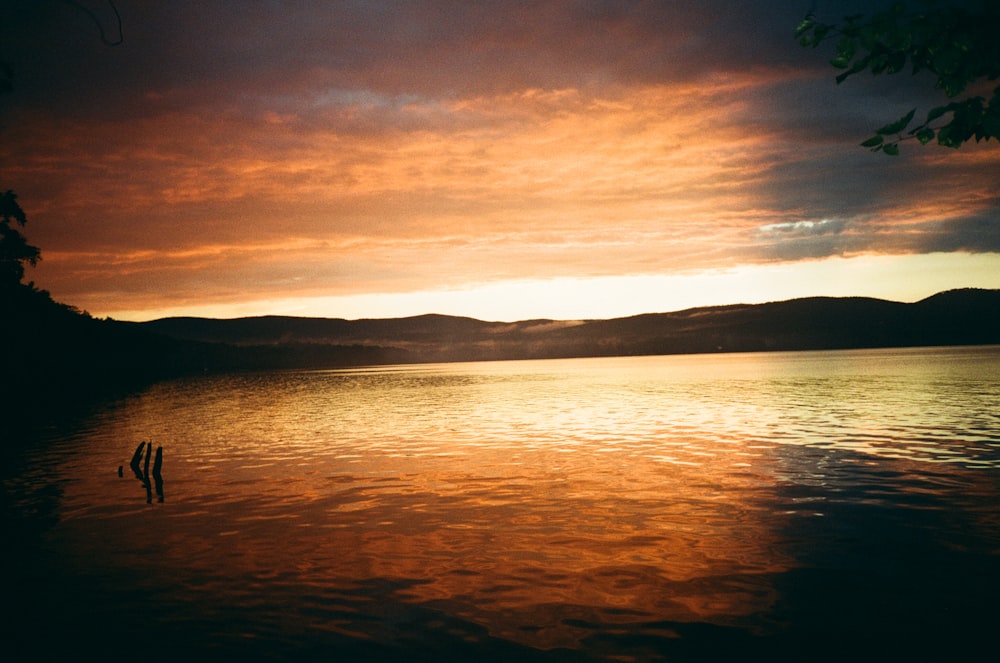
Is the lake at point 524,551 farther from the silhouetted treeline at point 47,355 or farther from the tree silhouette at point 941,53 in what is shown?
the silhouetted treeline at point 47,355

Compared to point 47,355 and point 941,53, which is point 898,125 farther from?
point 47,355

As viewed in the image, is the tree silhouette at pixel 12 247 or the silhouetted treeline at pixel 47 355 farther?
the silhouetted treeline at pixel 47 355

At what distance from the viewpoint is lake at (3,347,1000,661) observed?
12.4 meters

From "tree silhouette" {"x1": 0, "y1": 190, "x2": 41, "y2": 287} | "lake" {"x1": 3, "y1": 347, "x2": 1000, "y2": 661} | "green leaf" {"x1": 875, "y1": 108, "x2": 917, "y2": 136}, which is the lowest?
"lake" {"x1": 3, "y1": 347, "x2": 1000, "y2": 661}

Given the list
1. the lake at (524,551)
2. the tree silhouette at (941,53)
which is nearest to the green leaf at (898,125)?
the tree silhouette at (941,53)

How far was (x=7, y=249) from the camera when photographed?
68.2m

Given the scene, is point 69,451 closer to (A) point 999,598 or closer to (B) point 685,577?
(B) point 685,577

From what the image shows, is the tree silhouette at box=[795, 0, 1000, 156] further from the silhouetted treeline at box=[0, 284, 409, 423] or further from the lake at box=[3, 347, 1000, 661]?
the silhouetted treeline at box=[0, 284, 409, 423]

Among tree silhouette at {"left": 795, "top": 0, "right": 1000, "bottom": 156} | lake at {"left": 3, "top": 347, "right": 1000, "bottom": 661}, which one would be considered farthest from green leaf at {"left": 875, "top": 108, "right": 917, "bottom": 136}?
lake at {"left": 3, "top": 347, "right": 1000, "bottom": 661}

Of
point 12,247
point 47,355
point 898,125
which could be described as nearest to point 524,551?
point 898,125

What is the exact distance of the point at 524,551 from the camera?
715 inches

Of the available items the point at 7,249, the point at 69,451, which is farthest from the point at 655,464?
the point at 7,249

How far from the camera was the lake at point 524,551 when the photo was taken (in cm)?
1242

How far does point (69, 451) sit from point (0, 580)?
3173 cm
